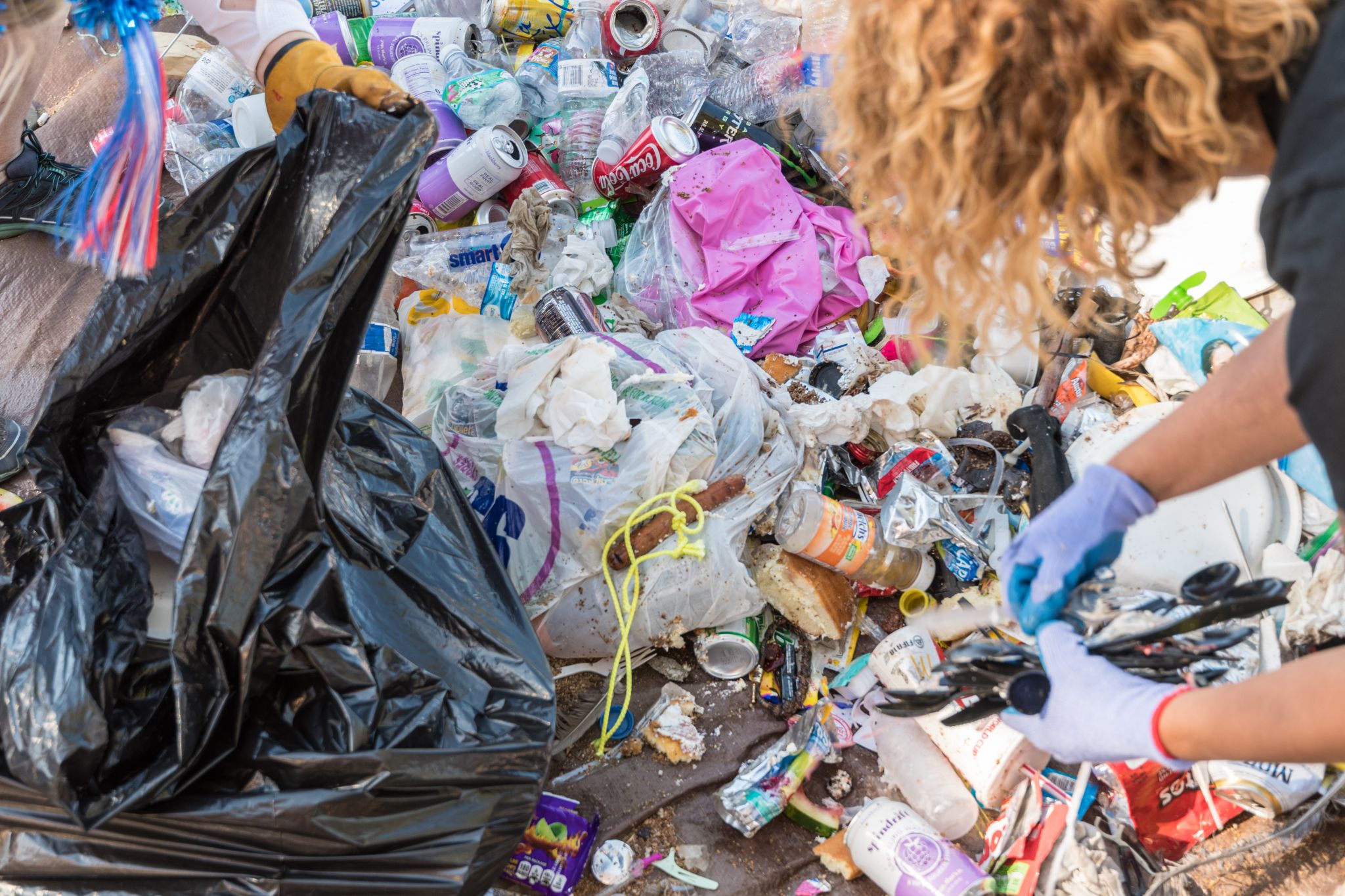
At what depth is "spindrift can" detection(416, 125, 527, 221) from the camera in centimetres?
260

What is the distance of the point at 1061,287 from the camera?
7.64 ft

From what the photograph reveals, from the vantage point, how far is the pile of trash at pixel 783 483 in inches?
57.4

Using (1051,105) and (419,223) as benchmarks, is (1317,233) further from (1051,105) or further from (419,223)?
(419,223)

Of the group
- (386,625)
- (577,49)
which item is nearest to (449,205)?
(577,49)

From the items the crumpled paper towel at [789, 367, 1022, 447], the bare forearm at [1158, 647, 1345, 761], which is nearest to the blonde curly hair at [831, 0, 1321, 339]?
the bare forearm at [1158, 647, 1345, 761]

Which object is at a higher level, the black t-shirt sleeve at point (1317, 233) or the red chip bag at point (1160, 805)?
the black t-shirt sleeve at point (1317, 233)

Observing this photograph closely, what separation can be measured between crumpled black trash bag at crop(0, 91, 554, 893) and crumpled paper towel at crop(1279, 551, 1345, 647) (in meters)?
1.41

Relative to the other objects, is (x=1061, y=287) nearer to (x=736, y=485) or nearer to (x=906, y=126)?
(x=736, y=485)

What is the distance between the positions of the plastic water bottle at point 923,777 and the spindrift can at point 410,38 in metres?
2.78

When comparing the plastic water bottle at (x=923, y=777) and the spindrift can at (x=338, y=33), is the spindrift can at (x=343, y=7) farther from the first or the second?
the plastic water bottle at (x=923, y=777)

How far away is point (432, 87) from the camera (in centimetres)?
298

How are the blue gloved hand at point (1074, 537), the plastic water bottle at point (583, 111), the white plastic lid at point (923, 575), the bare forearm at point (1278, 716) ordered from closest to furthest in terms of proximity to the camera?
the bare forearm at point (1278, 716) → the blue gloved hand at point (1074, 537) → the white plastic lid at point (923, 575) → the plastic water bottle at point (583, 111)

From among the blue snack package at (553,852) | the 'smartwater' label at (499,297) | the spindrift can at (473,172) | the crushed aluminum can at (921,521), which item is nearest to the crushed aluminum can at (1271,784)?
the crushed aluminum can at (921,521)

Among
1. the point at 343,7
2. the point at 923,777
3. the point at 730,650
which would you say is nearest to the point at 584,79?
the point at 343,7
